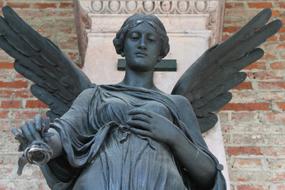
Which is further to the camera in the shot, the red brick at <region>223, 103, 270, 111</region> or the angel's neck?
the red brick at <region>223, 103, 270, 111</region>

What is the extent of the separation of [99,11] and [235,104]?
106 centimetres

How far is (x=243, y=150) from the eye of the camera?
5109mm

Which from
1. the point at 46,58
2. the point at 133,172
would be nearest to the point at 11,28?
the point at 46,58

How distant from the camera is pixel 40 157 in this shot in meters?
2.90

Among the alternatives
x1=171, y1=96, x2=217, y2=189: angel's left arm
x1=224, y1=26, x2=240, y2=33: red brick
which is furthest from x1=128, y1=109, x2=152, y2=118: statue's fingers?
x1=224, y1=26, x2=240, y2=33: red brick

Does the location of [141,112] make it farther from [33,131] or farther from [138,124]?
[33,131]

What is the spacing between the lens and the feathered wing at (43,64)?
4.16 m

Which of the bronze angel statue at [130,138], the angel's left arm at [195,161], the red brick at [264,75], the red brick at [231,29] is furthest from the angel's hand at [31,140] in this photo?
the red brick at [231,29]

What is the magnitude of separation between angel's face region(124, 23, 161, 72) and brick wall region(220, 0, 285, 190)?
1610mm

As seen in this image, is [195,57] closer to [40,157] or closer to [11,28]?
[11,28]

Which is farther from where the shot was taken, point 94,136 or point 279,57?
point 279,57

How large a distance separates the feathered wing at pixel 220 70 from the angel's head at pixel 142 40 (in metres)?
0.67

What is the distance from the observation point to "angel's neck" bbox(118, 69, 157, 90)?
3557 millimetres

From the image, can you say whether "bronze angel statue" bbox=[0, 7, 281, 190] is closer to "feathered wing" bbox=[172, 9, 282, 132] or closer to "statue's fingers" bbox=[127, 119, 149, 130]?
"statue's fingers" bbox=[127, 119, 149, 130]
